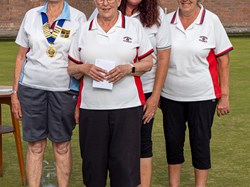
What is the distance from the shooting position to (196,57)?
5078 mm

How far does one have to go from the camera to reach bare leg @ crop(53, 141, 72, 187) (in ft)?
16.9

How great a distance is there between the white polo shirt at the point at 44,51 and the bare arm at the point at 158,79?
0.55 meters

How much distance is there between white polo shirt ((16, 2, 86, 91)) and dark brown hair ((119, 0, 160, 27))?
1.43 ft

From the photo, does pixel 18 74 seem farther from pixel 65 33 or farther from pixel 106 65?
pixel 106 65

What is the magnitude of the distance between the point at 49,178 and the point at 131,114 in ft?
5.68

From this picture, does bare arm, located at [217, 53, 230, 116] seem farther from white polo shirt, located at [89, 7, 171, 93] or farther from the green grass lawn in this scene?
the green grass lawn

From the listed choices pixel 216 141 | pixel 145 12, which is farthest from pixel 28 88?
pixel 216 141

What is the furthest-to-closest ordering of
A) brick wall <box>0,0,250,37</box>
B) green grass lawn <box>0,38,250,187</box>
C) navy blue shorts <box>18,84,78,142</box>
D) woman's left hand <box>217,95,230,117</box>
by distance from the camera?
1. brick wall <box>0,0,250,37</box>
2. green grass lawn <box>0,38,250,187</box>
3. woman's left hand <box>217,95,230,117</box>
4. navy blue shorts <box>18,84,78,142</box>

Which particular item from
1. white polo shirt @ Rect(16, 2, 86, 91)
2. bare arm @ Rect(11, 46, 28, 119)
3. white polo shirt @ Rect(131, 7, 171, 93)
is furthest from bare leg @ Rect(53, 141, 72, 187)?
white polo shirt @ Rect(131, 7, 171, 93)

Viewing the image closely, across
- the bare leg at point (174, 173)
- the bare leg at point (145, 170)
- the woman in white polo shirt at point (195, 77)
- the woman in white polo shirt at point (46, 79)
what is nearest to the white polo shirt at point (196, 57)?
the woman in white polo shirt at point (195, 77)

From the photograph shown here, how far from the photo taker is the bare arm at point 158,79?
15.8 ft

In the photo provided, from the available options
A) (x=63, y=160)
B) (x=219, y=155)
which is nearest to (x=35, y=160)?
(x=63, y=160)

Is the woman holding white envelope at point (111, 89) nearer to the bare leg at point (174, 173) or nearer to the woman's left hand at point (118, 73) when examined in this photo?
the woman's left hand at point (118, 73)

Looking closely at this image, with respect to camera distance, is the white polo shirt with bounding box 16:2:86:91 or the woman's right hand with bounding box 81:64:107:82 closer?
the woman's right hand with bounding box 81:64:107:82
